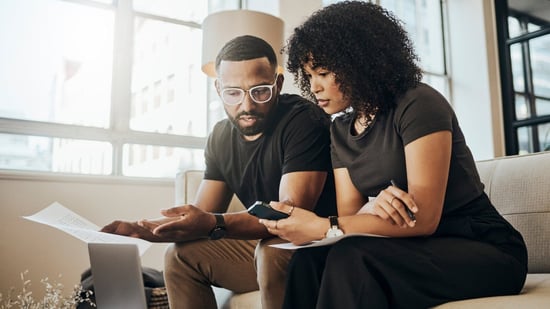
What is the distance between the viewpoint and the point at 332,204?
4.78 ft

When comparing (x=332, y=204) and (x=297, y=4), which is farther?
(x=297, y=4)

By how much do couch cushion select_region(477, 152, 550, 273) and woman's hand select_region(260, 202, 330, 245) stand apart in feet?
2.19

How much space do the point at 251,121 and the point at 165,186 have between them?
1.19m

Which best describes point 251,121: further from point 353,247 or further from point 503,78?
point 503,78

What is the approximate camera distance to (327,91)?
1253 millimetres

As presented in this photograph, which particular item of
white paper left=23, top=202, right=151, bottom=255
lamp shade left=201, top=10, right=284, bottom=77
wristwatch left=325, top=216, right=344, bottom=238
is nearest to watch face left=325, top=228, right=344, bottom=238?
wristwatch left=325, top=216, right=344, bottom=238

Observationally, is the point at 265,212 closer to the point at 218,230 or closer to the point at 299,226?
the point at 299,226

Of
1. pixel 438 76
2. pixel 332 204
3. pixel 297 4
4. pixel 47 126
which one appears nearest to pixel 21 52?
pixel 47 126

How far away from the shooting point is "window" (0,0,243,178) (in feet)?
8.25

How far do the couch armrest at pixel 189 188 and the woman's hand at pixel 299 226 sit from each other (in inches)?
28.6

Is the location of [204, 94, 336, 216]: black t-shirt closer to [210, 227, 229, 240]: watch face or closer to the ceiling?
[210, 227, 229, 240]: watch face

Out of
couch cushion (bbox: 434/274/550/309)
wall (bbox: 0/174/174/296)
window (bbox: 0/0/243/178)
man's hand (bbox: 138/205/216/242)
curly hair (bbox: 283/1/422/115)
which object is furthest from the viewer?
window (bbox: 0/0/243/178)

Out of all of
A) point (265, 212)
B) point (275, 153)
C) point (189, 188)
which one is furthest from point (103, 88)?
point (265, 212)

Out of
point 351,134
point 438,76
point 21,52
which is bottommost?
point 351,134
